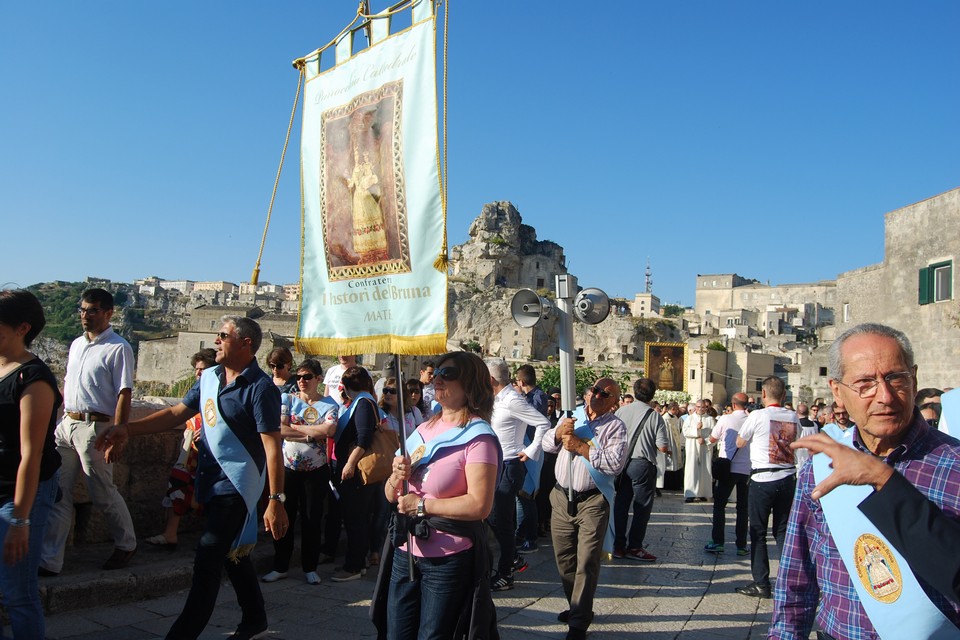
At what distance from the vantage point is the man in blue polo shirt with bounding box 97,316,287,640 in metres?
3.77

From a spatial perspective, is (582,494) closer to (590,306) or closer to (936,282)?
(590,306)

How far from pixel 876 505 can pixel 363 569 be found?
4.93 metres

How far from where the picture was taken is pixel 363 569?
598 centimetres

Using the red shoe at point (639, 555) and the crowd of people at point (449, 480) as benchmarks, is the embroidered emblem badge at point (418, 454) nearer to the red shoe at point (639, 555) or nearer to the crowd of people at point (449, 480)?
the crowd of people at point (449, 480)

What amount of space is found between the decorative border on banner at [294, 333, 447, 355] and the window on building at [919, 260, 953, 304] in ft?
56.9

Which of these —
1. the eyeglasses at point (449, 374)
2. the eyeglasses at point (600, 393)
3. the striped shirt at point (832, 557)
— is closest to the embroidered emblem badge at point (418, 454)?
the eyeglasses at point (449, 374)

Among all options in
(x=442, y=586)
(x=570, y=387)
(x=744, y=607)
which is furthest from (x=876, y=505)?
(x=744, y=607)

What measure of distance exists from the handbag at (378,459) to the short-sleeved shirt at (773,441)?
3317 millimetres

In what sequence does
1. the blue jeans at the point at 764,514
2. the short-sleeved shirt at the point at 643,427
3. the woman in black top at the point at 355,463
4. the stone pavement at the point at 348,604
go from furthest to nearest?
the short-sleeved shirt at the point at 643,427 → the blue jeans at the point at 764,514 → the woman in black top at the point at 355,463 → the stone pavement at the point at 348,604

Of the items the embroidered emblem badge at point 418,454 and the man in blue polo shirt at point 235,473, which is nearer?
the embroidered emblem badge at point 418,454

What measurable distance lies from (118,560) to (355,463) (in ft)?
6.06

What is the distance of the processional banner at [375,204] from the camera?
12.0 feet

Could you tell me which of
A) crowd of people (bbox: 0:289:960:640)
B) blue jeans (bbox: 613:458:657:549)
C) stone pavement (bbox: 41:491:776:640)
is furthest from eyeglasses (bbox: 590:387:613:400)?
blue jeans (bbox: 613:458:657:549)

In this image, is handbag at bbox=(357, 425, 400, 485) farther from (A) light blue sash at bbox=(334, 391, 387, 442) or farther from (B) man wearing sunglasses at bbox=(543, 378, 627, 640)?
(B) man wearing sunglasses at bbox=(543, 378, 627, 640)
